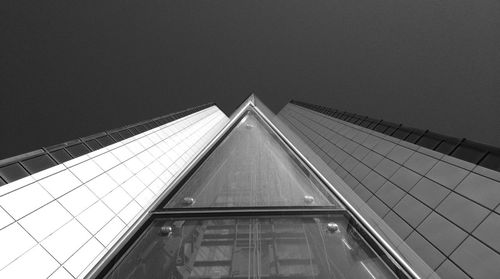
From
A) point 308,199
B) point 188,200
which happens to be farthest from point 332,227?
point 188,200

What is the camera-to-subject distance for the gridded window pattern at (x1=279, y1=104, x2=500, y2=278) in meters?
9.27

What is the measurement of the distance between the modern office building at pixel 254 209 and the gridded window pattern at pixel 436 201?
0.16ft

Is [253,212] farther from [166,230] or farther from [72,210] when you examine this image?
[72,210]

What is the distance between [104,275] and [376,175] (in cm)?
1705

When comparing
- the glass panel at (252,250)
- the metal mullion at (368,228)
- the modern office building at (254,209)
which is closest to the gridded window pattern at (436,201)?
the modern office building at (254,209)

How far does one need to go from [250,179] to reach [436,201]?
951 cm

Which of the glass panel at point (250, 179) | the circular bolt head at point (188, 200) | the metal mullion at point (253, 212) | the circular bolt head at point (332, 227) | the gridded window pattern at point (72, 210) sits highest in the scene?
the gridded window pattern at point (72, 210)

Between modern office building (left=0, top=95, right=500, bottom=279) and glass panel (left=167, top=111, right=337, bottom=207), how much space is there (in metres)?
0.03

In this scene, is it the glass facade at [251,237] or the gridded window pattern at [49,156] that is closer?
the glass facade at [251,237]

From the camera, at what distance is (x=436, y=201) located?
12453mm

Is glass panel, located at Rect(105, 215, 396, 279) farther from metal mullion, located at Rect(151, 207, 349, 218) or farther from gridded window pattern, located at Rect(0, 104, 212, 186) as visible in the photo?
gridded window pattern, located at Rect(0, 104, 212, 186)

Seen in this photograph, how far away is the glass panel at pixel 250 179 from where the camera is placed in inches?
199

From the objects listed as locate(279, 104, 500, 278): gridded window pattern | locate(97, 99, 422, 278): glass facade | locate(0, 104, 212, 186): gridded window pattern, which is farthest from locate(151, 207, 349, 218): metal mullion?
locate(0, 104, 212, 186): gridded window pattern

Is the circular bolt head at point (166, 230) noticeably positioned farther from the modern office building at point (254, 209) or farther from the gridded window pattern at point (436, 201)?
the gridded window pattern at point (436, 201)
